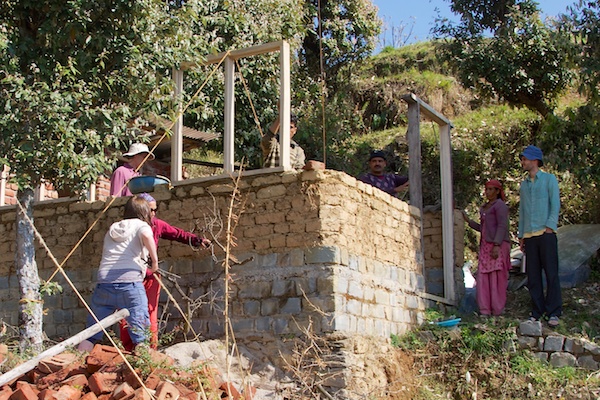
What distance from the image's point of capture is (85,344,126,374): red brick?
224 inches

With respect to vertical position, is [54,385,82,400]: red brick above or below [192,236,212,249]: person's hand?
below

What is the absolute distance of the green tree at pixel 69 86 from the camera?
6.57 m

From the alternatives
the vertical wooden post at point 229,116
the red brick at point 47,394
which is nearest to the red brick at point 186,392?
the red brick at point 47,394

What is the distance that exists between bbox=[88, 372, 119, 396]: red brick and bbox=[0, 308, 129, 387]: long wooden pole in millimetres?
344

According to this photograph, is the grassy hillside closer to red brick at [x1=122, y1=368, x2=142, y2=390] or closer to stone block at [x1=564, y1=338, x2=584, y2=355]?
stone block at [x1=564, y1=338, x2=584, y2=355]

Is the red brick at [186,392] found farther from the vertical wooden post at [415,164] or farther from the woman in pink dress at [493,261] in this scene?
the woman in pink dress at [493,261]

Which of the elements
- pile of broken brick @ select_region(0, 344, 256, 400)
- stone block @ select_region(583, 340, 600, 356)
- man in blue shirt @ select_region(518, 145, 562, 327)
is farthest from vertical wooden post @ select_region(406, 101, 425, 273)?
pile of broken brick @ select_region(0, 344, 256, 400)

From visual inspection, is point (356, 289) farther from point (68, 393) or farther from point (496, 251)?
point (68, 393)

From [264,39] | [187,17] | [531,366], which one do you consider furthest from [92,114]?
[264,39]

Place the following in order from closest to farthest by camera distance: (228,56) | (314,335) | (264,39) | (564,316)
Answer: (314,335), (228,56), (564,316), (264,39)

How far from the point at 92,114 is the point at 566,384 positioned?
4963mm

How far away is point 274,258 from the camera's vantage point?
7094 millimetres

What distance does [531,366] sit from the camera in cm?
739

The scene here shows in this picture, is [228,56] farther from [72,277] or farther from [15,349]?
[15,349]
